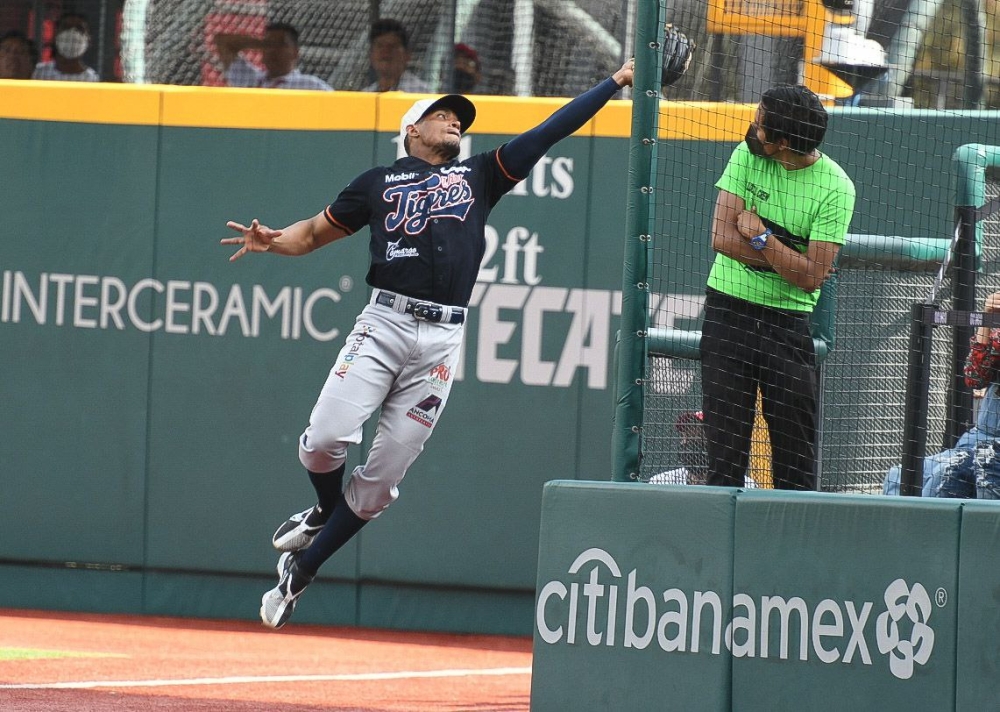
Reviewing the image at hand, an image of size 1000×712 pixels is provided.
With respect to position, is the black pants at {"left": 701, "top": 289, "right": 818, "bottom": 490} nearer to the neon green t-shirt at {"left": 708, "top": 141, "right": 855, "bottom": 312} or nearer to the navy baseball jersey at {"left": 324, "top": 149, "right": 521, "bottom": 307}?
the neon green t-shirt at {"left": 708, "top": 141, "right": 855, "bottom": 312}

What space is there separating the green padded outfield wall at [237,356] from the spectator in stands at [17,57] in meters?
0.13

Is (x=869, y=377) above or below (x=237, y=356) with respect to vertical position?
above

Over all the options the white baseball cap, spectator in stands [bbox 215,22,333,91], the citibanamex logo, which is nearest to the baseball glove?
the white baseball cap

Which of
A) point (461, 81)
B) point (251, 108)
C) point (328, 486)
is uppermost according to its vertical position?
point (461, 81)

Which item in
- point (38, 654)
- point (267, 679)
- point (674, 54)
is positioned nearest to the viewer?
point (674, 54)

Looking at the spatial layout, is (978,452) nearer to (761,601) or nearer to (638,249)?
(761,601)

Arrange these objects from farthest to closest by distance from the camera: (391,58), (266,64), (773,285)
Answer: (266,64), (391,58), (773,285)

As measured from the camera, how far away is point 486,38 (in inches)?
334

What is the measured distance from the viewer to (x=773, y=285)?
5.71m

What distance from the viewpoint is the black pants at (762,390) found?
220 inches

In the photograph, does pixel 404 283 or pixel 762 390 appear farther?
pixel 404 283

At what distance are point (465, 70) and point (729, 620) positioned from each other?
4637 mm

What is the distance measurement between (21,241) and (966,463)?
21.0 ft

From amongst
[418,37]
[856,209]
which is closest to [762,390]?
[856,209]
